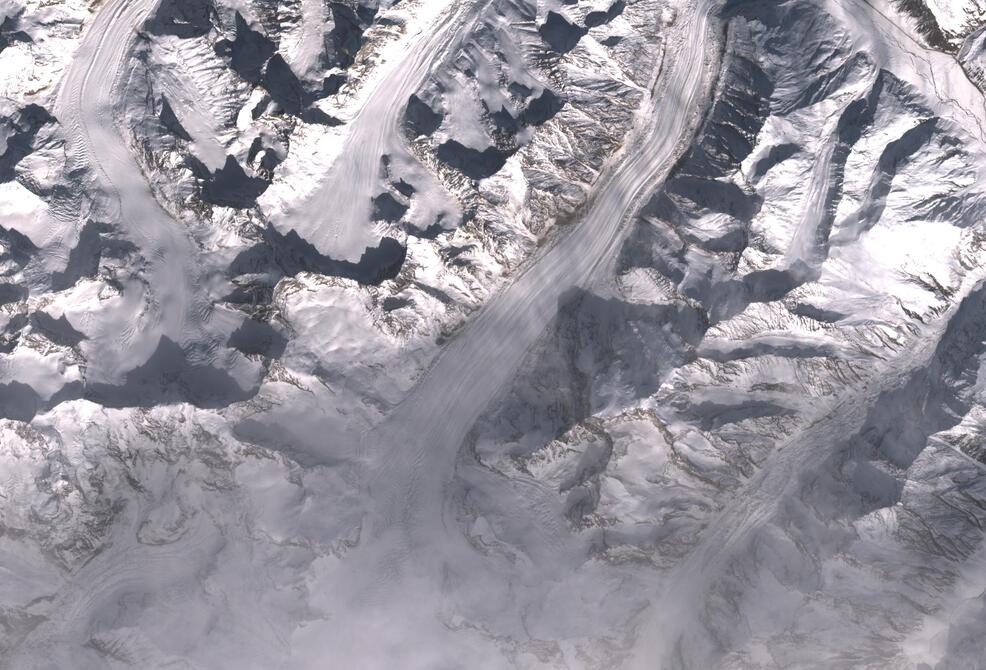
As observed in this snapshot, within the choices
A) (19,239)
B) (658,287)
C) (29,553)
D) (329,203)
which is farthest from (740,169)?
(29,553)

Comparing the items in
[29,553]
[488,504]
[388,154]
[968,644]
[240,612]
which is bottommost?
[29,553]

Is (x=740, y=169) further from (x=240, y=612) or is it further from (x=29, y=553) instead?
(x=29, y=553)

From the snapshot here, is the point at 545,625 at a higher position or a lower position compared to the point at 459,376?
lower

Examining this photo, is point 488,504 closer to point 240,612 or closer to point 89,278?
point 240,612

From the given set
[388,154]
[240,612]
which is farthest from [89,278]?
[240,612]

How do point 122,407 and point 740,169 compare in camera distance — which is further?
point 740,169

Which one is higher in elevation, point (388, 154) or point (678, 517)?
point (388, 154)
